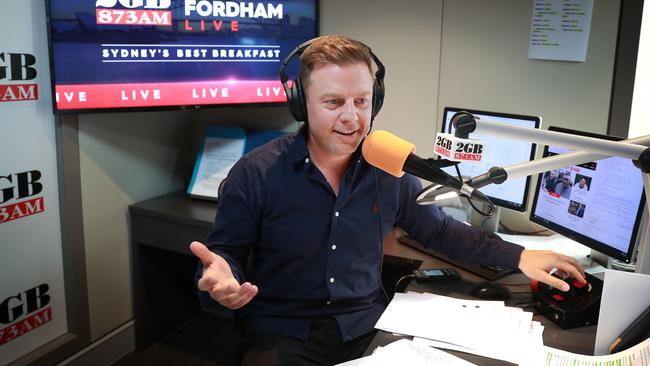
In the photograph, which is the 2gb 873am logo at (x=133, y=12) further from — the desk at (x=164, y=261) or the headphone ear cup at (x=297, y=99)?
the headphone ear cup at (x=297, y=99)

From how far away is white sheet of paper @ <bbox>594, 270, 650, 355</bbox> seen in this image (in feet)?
3.70

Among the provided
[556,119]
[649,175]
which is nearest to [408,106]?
[556,119]

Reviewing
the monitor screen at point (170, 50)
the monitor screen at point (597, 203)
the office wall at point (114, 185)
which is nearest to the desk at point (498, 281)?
the monitor screen at point (597, 203)

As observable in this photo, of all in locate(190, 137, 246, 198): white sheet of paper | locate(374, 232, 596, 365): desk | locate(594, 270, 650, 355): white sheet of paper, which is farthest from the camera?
locate(190, 137, 246, 198): white sheet of paper

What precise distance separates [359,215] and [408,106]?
967 millimetres

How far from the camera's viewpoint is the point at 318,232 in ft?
4.99

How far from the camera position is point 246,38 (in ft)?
7.84

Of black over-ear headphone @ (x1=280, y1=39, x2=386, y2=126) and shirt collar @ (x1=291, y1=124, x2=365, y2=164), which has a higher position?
black over-ear headphone @ (x1=280, y1=39, x2=386, y2=126)

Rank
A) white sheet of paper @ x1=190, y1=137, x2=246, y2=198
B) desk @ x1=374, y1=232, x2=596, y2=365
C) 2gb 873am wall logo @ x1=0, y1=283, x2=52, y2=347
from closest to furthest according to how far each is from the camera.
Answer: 1. desk @ x1=374, y1=232, x2=596, y2=365
2. 2gb 873am wall logo @ x1=0, y1=283, x2=52, y2=347
3. white sheet of paper @ x1=190, y1=137, x2=246, y2=198

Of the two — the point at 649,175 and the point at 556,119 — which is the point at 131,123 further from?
the point at 649,175

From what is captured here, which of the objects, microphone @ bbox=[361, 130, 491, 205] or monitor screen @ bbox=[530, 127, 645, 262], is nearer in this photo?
microphone @ bbox=[361, 130, 491, 205]

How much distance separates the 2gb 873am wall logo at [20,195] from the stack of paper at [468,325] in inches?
55.1

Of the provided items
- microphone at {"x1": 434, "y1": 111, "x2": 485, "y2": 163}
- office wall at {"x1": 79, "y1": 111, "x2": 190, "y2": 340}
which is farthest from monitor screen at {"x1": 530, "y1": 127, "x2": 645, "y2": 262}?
office wall at {"x1": 79, "y1": 111, "x2": 190, "y2": 340}

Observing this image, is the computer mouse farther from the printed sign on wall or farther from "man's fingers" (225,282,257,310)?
the printed sign on wall
